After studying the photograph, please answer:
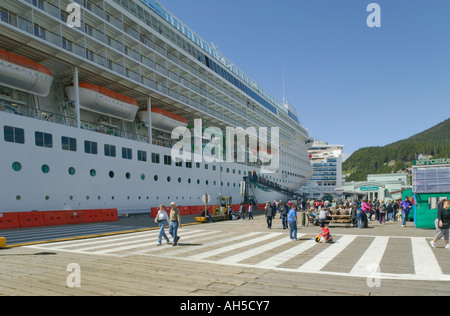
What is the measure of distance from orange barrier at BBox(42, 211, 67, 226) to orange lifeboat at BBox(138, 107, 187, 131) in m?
13.2

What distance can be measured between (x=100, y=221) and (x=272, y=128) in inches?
1510

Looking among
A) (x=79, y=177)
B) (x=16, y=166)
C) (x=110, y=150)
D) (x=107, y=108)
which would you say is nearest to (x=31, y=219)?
(x=16, y=166)

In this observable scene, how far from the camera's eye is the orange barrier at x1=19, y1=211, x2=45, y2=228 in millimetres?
17500

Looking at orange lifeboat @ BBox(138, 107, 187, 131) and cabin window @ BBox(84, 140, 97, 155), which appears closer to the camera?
cabin window @ BBox(84, 140, 97, 155)

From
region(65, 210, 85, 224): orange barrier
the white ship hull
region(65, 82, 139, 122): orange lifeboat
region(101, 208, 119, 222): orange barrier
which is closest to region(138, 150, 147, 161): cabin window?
the white ship hull

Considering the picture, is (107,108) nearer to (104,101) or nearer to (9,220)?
(104,101)

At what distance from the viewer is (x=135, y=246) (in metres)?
11.2

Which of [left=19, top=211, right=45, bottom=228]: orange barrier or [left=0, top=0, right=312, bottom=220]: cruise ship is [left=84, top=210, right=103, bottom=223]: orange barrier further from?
[left=19, top=211, right=45, bottom=228]: orange barrier

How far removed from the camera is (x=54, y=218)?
19.2 metres

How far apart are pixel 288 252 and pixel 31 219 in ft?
49.1

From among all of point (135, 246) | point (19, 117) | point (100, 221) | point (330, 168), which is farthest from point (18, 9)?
point (330, 168)

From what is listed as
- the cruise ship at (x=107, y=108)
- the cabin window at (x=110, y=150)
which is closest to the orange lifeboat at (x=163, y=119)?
the cruise ship at (x=107, y=108)

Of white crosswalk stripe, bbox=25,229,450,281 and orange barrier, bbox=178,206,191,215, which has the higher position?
white crosswalk stripe, bbox=25,229,450,281

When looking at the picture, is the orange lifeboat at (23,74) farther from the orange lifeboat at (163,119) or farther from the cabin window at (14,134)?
the orange lifeboat at (163,119)
